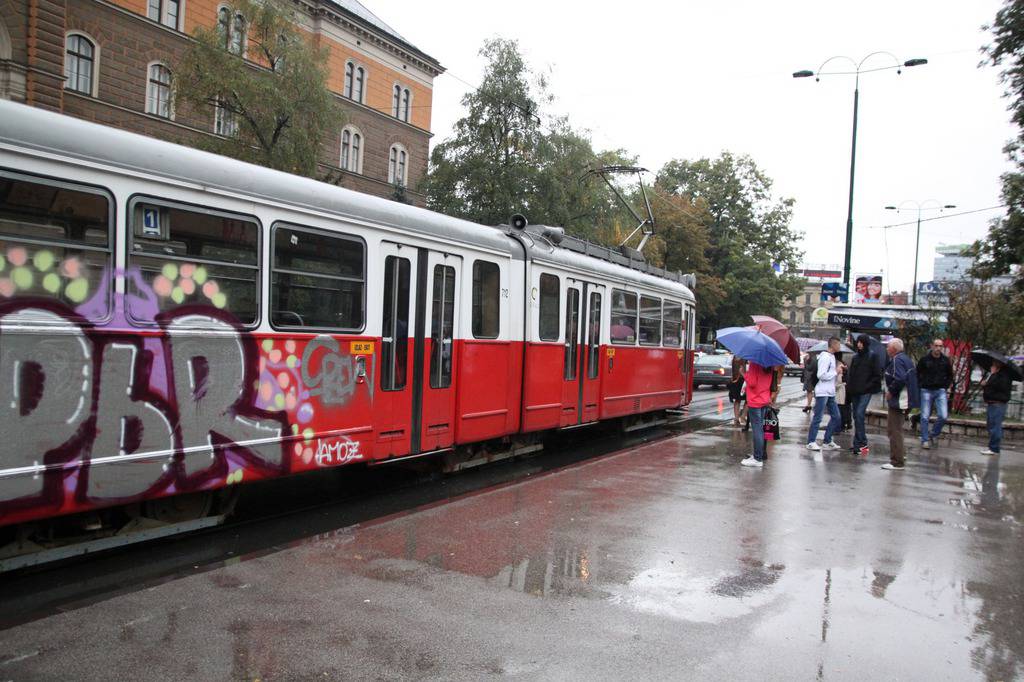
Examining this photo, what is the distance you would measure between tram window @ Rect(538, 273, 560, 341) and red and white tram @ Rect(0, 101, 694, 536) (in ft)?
2.04

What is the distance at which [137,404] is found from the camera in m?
5.39

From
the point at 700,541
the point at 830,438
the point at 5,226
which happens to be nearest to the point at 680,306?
the point at 830,438

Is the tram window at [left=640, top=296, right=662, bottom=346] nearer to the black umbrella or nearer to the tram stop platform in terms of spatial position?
the black umbrella

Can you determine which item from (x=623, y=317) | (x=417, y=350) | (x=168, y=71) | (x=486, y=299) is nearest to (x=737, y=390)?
(x=623, y=317)

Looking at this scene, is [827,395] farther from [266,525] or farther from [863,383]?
[266,525]

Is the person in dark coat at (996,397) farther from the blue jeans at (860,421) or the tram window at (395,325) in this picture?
the tram window at (395,325)

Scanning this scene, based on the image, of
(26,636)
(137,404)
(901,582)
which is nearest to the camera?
(26,636)

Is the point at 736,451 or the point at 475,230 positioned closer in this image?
the point at 475,230

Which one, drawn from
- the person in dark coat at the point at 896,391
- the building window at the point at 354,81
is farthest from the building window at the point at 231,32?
the person in dark coat at the point at 896,391

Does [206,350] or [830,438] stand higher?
[206,350]

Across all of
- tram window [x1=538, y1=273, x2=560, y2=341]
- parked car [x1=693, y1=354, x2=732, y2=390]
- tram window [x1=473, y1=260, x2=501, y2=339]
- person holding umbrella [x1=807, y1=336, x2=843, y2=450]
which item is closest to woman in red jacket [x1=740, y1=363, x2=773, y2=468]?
person holding umbrella [x1=807, y1=336, x2=843, y2=450]

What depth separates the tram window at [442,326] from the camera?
27.5 feet

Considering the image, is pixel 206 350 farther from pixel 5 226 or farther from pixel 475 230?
pixel 475 230

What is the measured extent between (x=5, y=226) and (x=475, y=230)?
524 cm
